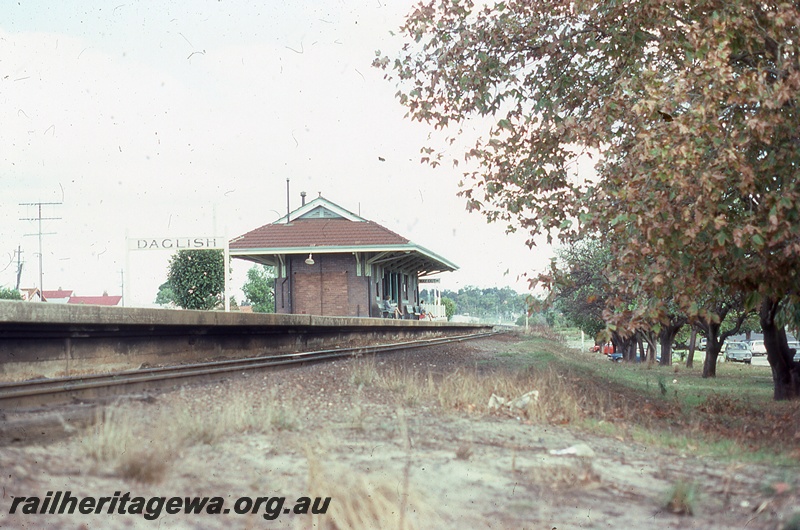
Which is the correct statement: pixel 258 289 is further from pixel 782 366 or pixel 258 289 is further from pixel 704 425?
pixel 704 425

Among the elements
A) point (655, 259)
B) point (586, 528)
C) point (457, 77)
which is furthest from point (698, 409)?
point (586, 528)

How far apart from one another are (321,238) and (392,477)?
3806cm

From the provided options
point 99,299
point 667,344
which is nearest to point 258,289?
point 99,299

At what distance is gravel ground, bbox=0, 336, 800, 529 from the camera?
4.51 m

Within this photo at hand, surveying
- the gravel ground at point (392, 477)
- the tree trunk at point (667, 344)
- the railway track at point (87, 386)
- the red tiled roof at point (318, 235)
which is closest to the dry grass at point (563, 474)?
the gravel ground at point (392, 477)

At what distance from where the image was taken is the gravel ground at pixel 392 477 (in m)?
4.51

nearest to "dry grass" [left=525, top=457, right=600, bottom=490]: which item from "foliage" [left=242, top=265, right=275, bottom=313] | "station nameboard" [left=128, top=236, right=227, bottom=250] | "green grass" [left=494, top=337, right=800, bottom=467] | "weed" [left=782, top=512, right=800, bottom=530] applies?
"weed" [left=782, top=512, right=800, bottom=530]

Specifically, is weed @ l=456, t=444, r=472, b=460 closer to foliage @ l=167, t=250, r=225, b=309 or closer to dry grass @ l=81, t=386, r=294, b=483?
dry grass @ l=81, t=386, r=294, b=483

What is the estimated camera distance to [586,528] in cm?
454

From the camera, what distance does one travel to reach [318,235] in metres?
43.4

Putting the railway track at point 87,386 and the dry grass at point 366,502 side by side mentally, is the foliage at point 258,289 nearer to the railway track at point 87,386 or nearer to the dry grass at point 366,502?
the railway track at point 87,386

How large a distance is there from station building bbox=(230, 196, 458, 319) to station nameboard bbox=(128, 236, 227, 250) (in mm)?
9731

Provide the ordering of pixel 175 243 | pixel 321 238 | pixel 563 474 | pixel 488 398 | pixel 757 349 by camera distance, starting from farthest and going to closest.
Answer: pixel 757 349, pixel 321 238, pixel 175 243, pixel 488 398, pixel 563 474

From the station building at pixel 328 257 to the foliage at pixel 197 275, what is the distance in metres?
11.7
